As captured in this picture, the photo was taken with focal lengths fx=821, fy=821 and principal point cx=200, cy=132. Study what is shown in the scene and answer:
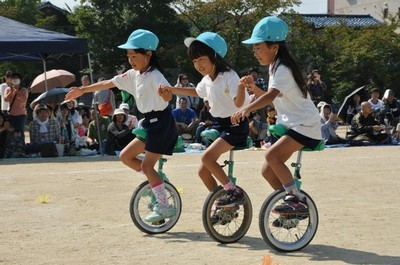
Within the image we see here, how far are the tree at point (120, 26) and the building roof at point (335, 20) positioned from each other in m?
9.14

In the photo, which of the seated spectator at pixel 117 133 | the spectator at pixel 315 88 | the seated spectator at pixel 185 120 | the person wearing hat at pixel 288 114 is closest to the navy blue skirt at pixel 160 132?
the person wearing hat at pixel 288 114

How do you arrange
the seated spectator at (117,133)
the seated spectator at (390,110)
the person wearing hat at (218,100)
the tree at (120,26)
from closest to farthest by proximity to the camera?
the person wearing hat at (218,100) → the seated spectator at (117,133) → the seated spectator at (390,110) → the tree at (120,26)

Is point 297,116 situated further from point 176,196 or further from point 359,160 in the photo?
point 359,160

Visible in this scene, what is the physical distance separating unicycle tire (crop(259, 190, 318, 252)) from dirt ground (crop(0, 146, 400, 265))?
9 centimetres

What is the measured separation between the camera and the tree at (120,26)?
37594 mm

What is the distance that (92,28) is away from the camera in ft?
126

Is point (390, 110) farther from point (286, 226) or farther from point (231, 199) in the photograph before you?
point (286, 226)

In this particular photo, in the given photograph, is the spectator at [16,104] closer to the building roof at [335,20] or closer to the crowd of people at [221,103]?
the crowd of people at [221,103]

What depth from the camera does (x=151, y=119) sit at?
759 centimetres

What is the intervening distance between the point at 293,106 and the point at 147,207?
Answer: 1940 mm

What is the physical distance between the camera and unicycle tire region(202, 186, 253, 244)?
23.0 ft

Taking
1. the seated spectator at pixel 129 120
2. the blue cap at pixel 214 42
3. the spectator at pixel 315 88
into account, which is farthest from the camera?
the spectator at pixel 315 88

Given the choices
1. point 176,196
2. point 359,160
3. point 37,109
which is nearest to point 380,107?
point 359,160

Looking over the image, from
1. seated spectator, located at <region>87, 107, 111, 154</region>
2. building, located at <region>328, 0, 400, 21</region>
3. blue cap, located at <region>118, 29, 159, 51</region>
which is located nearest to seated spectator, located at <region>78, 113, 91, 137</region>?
seated spectator, located at <region>87, 107, 111, 154</region>
